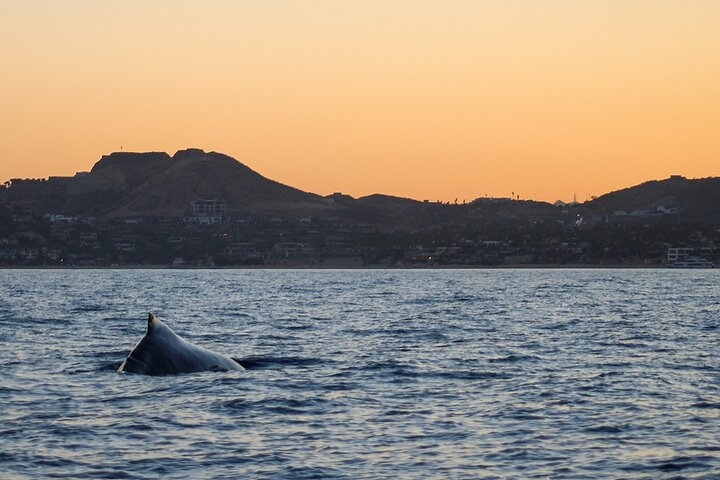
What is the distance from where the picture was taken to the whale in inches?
1330

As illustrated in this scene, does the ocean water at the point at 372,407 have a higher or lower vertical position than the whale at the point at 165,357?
lower

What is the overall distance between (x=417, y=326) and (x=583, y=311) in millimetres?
20763

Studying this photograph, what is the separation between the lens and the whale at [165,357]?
33.8m

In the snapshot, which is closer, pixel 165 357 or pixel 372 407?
pixel 372 407

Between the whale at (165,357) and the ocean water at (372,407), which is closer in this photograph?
the ocean water at (372,407)

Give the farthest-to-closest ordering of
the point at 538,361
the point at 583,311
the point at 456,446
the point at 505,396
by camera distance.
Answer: the point at 583,311 < the point at 538,361 < the point at 505,396 < the point at 456,446

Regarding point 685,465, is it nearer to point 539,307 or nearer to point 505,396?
point 505,396

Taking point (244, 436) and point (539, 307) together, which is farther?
point (539, 307)

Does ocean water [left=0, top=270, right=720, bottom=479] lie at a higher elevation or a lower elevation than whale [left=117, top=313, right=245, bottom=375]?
lower

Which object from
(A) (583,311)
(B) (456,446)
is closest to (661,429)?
(B) (456,446)

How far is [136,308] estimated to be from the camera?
80812mm

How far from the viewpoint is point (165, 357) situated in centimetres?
3409

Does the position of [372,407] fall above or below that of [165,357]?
below

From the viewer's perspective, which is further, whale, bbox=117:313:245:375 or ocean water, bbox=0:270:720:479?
whale, bbox=117:313:245:375
